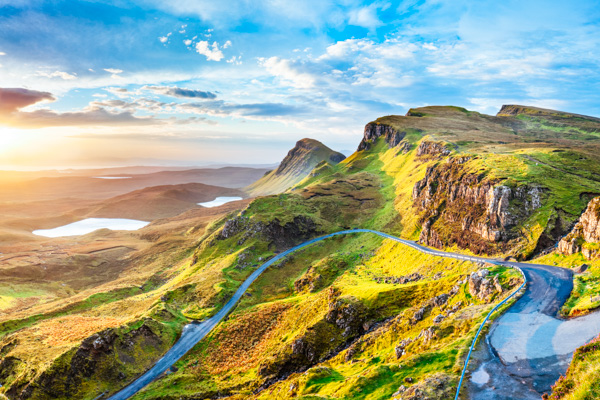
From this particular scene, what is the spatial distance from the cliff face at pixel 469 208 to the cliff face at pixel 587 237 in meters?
16.1

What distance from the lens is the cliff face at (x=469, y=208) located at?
71281mm

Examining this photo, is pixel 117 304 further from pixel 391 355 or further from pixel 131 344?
pixel 391 355

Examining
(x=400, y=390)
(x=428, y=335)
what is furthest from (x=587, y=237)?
(x=400, y=390)

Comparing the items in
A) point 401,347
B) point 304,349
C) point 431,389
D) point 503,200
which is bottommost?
point 304,349

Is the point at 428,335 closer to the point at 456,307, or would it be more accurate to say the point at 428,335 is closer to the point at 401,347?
the point at 401,347

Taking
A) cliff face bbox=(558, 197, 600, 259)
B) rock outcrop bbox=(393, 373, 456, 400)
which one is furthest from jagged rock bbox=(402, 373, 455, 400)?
cliff face bbox=(558, 197, 600, 259)

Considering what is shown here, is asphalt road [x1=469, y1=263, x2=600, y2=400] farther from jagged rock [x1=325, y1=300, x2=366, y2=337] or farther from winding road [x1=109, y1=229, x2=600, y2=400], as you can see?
jagged rock [x1=325, y1=300, x2=366, y2=337]

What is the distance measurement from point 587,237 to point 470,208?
121 ft

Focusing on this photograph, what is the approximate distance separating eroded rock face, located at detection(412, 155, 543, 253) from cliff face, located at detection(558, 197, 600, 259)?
16407mm

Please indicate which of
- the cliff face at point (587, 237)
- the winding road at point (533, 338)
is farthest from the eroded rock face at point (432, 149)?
the winding road at point (533, 338)

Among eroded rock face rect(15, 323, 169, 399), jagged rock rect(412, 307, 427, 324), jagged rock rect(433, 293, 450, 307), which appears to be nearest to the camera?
jagged rock rect(412, 307, 427, 324)

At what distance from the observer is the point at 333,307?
5984 cm

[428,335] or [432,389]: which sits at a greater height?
[432,389]

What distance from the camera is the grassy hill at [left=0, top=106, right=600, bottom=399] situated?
4147 cm
